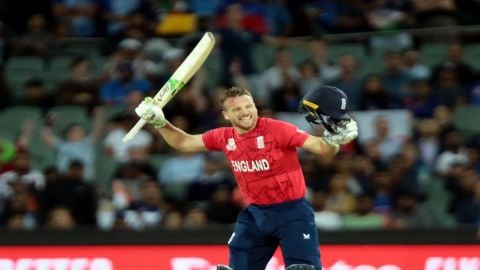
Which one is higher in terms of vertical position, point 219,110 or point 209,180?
point 219,110

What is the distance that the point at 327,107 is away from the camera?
8508mm

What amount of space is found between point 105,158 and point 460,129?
12.3ft

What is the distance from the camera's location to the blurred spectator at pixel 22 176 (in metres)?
13.3

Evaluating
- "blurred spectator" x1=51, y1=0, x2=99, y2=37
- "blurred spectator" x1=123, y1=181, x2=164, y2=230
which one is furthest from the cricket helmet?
"blurred spectator" x1=51, y1=0, x2=99, y2=37

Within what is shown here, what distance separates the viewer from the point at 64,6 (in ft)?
52.3

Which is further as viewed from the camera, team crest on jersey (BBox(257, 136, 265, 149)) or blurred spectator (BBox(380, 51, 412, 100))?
blurred spectator (BBox(380, 51, 412, 100))

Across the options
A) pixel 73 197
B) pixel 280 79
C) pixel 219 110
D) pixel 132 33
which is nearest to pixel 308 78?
pixel 280 79

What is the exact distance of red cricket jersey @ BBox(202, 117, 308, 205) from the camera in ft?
28.9

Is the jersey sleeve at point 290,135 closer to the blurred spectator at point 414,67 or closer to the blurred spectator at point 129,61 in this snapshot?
the blurred spectator at point 414,67

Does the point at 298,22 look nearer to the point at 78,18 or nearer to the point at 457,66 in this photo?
the point at 457,66

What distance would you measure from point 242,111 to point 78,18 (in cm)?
727

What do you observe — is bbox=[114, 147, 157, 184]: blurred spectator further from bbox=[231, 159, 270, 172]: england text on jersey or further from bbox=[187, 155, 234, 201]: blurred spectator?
bbox=[231, 159, 270, 172]: england text on jersey

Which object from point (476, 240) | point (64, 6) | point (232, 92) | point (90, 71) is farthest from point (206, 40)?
point (64, 6)

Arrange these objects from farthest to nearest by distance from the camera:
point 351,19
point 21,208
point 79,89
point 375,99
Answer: point 351,19
point 79,89
point 375,99
point 21,208
